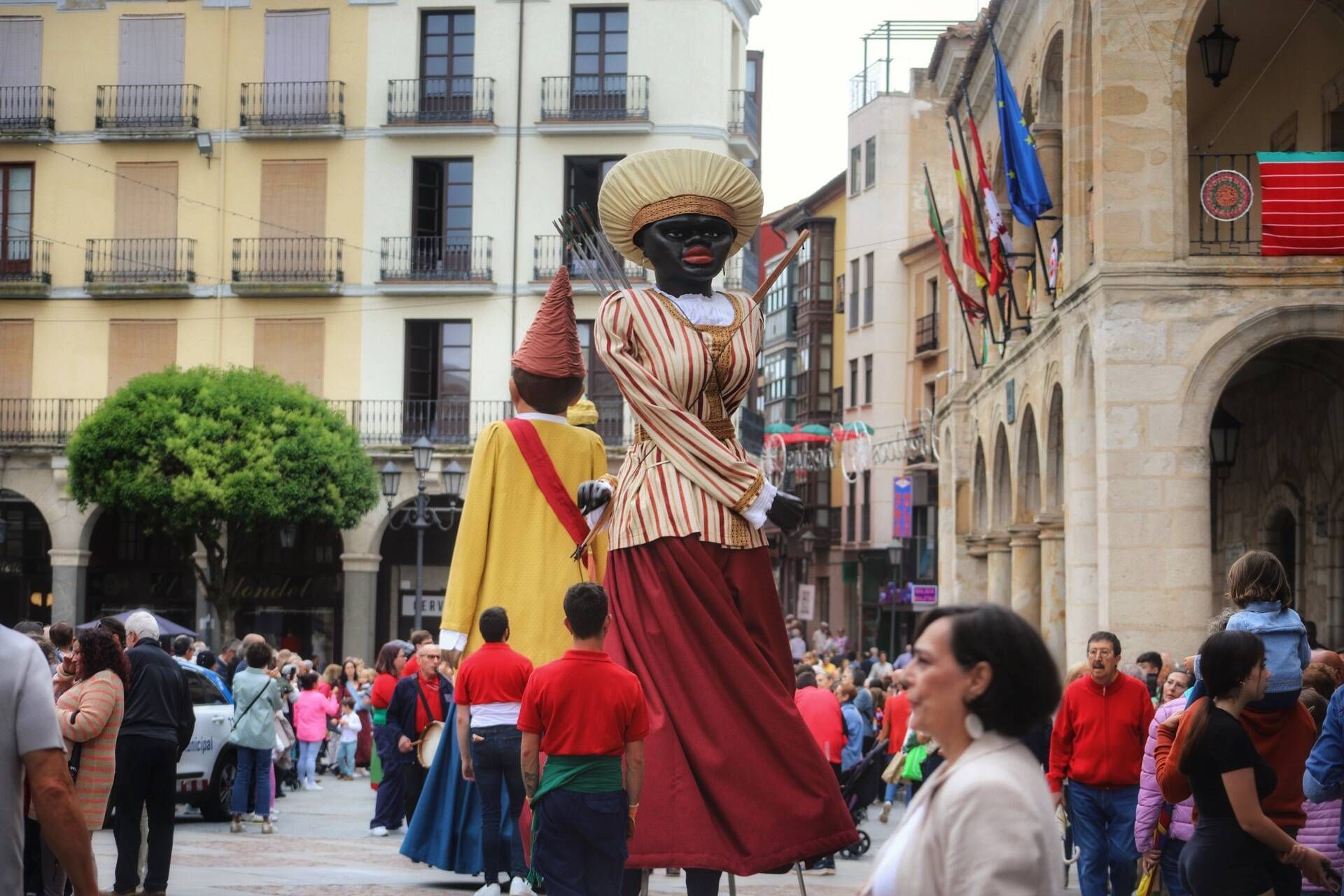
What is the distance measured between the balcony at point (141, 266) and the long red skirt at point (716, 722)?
112 feet

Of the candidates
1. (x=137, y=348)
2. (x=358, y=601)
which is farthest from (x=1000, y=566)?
(x=137, y=348)

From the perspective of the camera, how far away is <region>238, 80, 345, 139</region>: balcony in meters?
39.1

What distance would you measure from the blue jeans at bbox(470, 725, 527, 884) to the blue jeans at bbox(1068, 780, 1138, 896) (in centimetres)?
305

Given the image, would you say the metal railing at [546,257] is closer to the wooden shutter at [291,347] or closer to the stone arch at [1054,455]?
the wooden shutter at [291,347]

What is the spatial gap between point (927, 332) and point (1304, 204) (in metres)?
33.4

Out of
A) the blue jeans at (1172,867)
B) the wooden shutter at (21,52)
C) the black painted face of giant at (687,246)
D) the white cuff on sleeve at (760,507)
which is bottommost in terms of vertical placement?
the blue jeans at (1172,867)

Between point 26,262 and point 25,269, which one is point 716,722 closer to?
point 25,269

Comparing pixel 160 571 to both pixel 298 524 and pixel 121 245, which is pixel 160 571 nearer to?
pixel 298 524

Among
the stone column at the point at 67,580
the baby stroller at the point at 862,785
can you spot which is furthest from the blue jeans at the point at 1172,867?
the stone column at the point at 67,580

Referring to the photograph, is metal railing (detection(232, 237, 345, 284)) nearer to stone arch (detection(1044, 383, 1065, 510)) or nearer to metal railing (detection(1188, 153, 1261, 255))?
metal railing (detection(1188, 153, 1261, 255))

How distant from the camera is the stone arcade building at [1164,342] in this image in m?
18.1

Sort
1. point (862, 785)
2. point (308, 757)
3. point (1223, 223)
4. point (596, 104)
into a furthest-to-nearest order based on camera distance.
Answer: point (596, 104) < point (308, 757) < point (1223, 223) < point (862, 785)

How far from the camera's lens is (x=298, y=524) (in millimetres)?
38969

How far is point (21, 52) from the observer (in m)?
40.4
